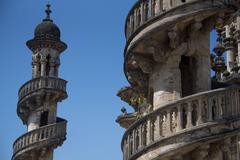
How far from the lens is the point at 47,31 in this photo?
137 feet

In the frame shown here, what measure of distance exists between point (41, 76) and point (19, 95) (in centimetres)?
159

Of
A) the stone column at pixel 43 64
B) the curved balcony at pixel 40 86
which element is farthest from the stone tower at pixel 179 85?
the stone column at pixel 43 64

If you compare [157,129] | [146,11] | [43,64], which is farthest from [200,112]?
[43,64]

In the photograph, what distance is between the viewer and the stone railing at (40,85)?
40.1 meters

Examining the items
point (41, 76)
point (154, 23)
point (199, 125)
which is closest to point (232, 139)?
point (199, 125)

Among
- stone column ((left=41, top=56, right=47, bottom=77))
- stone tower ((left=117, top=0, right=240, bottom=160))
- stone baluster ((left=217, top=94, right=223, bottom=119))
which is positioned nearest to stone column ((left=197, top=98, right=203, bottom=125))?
Result: stone tower ((left=117, top=0, right=240, bottom=160))

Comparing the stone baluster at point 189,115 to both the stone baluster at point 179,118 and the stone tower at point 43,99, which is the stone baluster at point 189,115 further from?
the stone tower at point 43,99

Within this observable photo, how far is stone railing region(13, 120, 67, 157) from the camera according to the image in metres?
38.1

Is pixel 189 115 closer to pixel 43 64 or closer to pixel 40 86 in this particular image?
pixel 40 86

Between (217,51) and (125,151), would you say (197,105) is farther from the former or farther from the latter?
(217,51)

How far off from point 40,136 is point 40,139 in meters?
0.26

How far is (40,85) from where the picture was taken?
4022cm

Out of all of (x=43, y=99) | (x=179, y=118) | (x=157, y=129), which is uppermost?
(x=43, y=99)

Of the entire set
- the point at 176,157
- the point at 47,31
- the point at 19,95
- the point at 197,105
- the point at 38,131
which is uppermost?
the point at 47,31
